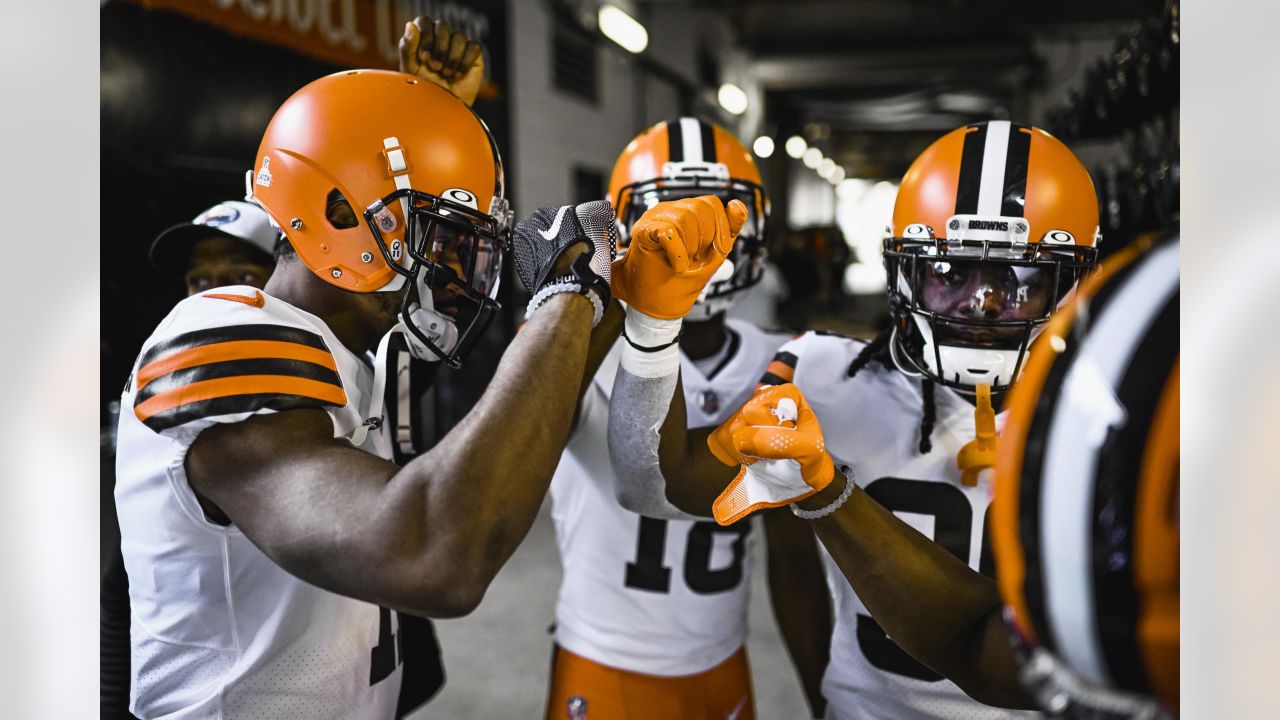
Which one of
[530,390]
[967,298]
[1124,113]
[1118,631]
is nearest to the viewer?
[1118,631]

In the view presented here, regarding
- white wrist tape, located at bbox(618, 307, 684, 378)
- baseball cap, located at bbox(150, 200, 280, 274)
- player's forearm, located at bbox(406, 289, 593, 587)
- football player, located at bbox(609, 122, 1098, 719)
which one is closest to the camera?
player's forearm, located at bbox(406, 289, 593, 587)

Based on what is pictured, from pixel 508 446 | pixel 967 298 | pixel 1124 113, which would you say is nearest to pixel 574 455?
pixel 967 298

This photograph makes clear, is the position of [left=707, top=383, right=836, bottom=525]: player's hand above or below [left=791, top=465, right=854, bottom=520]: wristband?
above

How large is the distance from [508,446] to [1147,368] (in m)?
0.63

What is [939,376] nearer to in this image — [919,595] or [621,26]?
[919,595]

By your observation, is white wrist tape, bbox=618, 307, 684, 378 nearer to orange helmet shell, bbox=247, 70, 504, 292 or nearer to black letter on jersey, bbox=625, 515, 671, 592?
orange helmet shell, bbox=247, 70, 504, 292

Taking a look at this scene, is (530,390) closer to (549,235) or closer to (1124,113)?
(549,235)

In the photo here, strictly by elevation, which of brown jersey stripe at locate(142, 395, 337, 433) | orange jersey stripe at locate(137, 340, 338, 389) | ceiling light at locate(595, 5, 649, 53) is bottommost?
brown jersey stripe at locate(142, 395, 337, 433)

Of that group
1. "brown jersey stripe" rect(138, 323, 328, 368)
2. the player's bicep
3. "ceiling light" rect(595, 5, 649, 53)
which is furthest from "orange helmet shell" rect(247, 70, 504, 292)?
"ceiling light" rect(595, 5, 649, 53)

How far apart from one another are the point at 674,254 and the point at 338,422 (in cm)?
53

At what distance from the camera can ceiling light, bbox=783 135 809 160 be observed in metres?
15.5

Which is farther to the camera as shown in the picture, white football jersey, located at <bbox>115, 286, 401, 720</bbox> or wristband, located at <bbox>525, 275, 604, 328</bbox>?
wristband, located at <bbox>525, 275, 604, 328</bbox>

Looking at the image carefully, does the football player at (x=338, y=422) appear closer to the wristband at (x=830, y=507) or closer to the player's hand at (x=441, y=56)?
the player's hand at (x=441, y=56)
